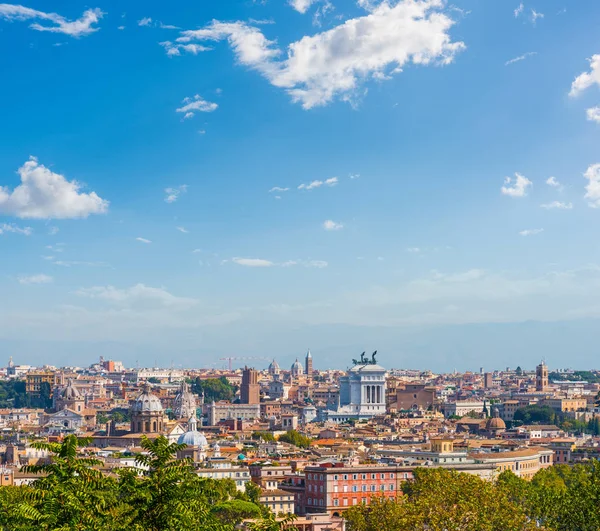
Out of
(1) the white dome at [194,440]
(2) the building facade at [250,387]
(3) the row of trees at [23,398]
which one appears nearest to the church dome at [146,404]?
(1) the white dome at [194,440]

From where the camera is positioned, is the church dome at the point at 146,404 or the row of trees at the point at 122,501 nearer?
the row of trees at the point at 122,501

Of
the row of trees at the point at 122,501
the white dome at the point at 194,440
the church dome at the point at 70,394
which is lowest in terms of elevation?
the white dome at the point at 194,440

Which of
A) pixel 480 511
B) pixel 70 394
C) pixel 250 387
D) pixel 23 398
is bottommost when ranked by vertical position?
pixel 480 511

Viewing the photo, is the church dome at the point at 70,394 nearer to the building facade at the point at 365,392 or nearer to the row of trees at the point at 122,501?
the building facade at the point at 365,392

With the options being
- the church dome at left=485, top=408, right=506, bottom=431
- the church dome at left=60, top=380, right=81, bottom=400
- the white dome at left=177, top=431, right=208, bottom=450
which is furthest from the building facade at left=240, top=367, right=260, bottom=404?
the white dome at left=177, top=431, right=208, bottom=450

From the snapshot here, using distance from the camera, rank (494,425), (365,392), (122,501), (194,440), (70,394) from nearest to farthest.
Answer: (122,501), (194,440), (494,425), (365,392), (70,394)

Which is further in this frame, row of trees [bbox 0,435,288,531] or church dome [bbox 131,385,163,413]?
church dome [bbox 131,385,163,413]

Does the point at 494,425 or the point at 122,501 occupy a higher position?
the point at 122,501

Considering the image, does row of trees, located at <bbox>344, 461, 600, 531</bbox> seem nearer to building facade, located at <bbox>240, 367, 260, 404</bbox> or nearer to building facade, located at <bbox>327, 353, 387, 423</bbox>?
building facade, located at <bbox>327, 353, 387, 423</bbox>

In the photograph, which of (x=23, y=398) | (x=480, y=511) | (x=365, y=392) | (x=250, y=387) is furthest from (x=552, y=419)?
(x=480, y=511)

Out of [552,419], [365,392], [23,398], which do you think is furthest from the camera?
[23,398]

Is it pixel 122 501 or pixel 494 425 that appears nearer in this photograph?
pixel 122 501

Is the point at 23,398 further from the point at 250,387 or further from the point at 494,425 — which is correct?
the point at 494,425

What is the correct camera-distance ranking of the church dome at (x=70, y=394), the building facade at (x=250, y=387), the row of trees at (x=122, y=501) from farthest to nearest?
1. the building facade at (x=250, y=387)
2. the church dome at (x=70, y=394)
3. the row of trees at (x=122, y=501)
